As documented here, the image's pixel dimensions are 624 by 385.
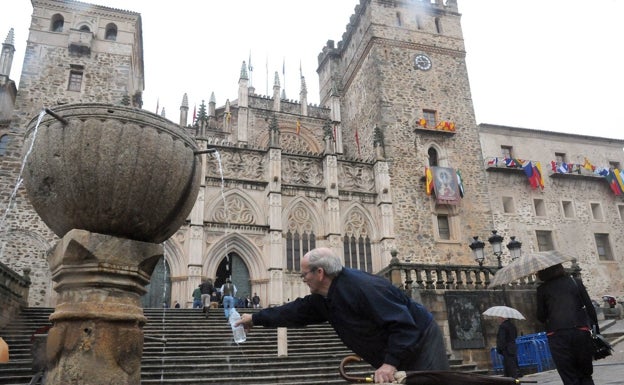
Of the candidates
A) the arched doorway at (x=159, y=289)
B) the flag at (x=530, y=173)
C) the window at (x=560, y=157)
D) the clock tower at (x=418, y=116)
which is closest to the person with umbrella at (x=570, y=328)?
the arched doorway at (x=159, y=289)

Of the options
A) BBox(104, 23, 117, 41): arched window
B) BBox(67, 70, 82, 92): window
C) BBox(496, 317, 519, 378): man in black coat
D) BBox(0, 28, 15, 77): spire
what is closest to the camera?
BBox(496, 317, 519, 378): man in black coat

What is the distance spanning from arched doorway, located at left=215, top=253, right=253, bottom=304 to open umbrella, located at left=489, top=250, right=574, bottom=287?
13.1 m

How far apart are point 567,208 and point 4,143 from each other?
30834mm

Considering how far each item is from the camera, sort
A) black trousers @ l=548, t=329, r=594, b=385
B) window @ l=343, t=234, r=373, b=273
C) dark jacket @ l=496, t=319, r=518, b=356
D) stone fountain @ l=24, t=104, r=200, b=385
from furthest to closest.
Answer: window @ l=343, t=234, r=373, b=273
dark jacket @ l=496, t=319, r=518, b=356
black trousers @ l=548, t=329, r=594, b=385
stone fountain @ l=24, t=104, r=200, b=385

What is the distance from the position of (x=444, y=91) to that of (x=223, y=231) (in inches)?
633

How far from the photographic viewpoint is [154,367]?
29.7ft

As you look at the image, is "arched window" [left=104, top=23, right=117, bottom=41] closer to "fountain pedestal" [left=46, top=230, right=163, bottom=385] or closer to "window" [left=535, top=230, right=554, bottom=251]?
"fountain pedestal" [left=46, top=230, right=163, bottom=385]

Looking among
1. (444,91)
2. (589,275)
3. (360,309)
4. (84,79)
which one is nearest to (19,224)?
(84,79)

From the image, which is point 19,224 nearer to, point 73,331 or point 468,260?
point 73,331

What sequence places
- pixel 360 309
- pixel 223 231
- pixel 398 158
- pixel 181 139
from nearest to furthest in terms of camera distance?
1. pixel 360 309
2. pixel 181 139
3. pixel 223 231
4. pixel 398 158

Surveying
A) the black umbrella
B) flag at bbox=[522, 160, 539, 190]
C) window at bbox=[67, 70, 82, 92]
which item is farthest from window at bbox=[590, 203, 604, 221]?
the black umbrella

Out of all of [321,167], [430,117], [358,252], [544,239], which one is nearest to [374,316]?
[358,252]

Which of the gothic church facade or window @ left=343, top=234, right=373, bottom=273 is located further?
window @ left=343, top=234, right=373, bottom=273

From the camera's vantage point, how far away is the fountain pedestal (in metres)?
3.68
